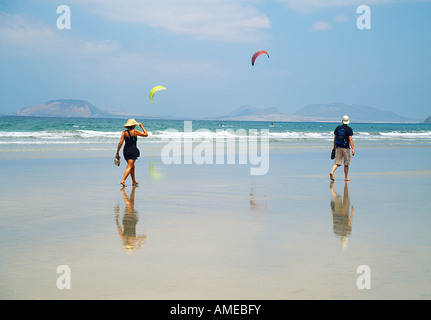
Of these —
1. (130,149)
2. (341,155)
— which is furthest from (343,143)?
(130,149)

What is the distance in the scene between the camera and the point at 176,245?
19.4 feet

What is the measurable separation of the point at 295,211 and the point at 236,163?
31.3 ft

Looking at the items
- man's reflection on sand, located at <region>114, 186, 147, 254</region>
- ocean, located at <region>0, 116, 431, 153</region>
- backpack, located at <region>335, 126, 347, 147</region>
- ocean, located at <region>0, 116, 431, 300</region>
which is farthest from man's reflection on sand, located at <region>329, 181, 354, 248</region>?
ocean, located at <region>0, 116, 431, 153</region>

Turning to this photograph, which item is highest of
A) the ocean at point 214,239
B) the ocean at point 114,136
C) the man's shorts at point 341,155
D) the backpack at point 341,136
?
the ocean at point 114,136

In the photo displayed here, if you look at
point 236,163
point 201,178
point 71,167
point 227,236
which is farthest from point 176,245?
point 236,163

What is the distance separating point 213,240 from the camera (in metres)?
6.18

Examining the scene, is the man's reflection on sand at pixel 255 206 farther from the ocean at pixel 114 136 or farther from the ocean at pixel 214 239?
the ocean at pixel 114 136

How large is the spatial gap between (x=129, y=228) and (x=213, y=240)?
1.31m

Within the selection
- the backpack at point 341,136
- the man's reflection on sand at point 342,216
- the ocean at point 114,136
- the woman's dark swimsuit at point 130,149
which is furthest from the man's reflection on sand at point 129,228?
the ocean at point 114,136

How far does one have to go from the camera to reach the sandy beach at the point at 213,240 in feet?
14.7

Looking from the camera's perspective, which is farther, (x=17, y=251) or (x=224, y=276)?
(x=17, y=251)

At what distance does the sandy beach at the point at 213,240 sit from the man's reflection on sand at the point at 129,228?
0.05ft
